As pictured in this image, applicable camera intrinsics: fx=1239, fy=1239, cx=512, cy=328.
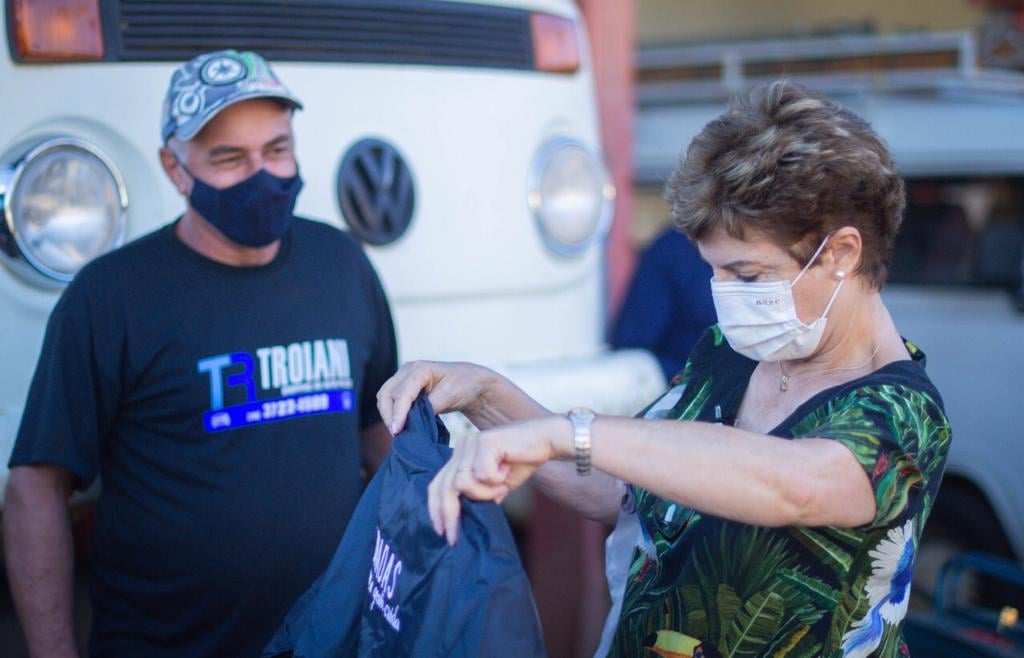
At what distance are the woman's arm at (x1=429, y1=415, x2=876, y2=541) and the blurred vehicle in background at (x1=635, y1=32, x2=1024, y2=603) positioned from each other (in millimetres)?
3206

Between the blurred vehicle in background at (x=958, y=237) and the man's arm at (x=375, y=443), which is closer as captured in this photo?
the man's arm at (x=375, y=443)

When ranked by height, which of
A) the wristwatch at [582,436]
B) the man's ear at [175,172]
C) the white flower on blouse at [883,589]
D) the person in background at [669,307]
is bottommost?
the white flower on blouse at [883,589]

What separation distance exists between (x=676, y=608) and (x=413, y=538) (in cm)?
46

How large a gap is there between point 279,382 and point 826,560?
3.80 feet

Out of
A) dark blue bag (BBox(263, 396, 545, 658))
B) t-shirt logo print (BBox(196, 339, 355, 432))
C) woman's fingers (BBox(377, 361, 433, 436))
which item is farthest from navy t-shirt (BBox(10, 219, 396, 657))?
woman's fingers (BBox(377, 361, 433, 436))

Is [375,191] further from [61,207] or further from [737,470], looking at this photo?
[737,470]

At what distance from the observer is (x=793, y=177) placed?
1.85 meters

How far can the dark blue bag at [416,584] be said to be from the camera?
172 cm

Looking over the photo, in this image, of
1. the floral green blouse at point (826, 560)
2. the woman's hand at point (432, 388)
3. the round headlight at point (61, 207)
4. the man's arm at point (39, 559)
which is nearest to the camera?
the floral green blouse at point (826, 560)

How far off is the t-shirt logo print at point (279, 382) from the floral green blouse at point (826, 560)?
84 centimetres

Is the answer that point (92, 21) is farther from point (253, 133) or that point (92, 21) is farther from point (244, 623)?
point (244, 623)

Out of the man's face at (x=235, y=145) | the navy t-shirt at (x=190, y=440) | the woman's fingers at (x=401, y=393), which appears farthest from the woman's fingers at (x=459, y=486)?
the man's face at (x=235, y=145)

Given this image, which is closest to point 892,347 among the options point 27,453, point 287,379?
point 287,379

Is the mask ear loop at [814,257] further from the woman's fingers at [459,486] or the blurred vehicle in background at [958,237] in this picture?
the blurred vehicle in background at [958,237]
